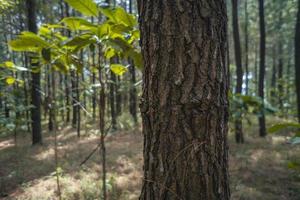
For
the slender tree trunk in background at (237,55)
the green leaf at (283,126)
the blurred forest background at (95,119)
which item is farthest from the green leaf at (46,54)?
the slender tree trunk in background at (237,55)

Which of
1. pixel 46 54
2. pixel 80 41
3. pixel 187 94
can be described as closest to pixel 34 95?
pixel 46 54

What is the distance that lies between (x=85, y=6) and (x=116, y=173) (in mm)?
4892

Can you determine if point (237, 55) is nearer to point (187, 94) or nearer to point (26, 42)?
point (187, 94)

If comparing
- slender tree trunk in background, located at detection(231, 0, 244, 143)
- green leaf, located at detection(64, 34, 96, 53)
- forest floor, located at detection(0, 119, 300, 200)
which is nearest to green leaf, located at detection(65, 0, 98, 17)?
green leaf, located at detection(64, 34, 96, 53)

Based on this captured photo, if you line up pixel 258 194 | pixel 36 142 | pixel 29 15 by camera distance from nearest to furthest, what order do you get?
pixel 258 194, pixel 29 15, pixel 36 142

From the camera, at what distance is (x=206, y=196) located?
107 cm

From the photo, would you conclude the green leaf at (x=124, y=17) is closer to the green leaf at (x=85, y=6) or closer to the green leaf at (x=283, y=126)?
the green leaf at (x=85, y=6)

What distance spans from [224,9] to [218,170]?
697mm

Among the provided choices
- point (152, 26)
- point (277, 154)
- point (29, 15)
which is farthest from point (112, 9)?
point (29, 15)

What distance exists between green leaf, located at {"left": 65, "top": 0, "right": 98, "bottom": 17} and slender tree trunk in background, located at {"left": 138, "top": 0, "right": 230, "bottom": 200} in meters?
0.26

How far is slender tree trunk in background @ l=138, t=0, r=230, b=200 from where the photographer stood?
1.05 metres

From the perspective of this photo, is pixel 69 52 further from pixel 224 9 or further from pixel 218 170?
pixel 218 170

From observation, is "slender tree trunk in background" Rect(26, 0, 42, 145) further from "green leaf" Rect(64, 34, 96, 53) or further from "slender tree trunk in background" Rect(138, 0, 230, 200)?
"slender tree trunk in background" Rect(138, 0, 230, 200)

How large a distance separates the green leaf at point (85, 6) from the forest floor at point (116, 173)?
2246 millimetres
